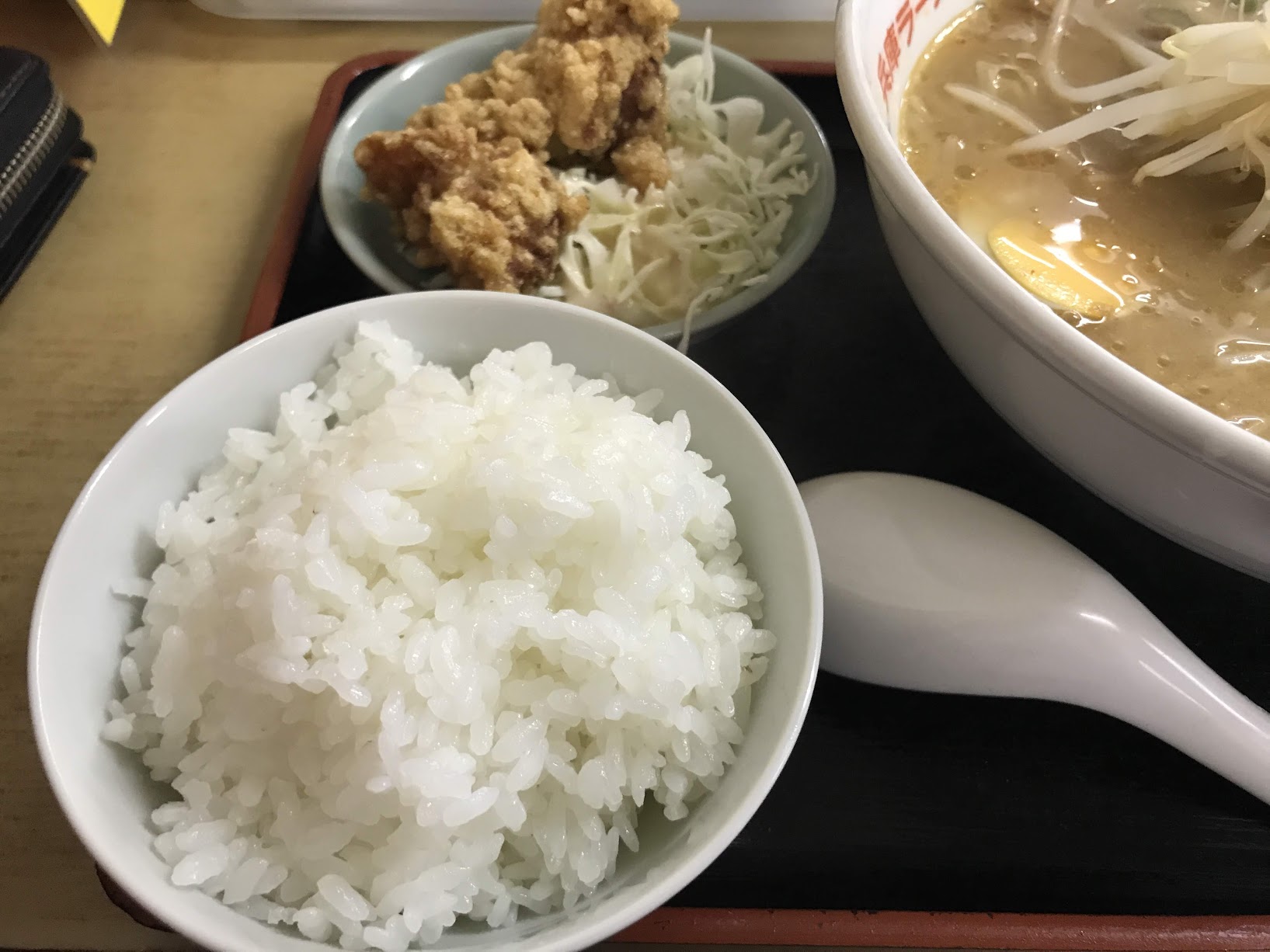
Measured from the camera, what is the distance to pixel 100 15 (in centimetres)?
118

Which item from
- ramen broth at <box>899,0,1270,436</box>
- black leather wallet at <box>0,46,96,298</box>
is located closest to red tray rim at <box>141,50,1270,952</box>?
ramen broth at <box>899,0,1270,436</box>

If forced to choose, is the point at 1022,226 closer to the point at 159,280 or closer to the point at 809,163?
the point at 809,163

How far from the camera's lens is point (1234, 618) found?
86 cm

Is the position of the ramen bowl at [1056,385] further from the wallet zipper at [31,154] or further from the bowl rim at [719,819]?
the wallet zipper at [31,154]

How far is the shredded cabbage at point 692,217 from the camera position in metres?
1.13

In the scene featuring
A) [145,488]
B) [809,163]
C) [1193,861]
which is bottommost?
[1193,861]

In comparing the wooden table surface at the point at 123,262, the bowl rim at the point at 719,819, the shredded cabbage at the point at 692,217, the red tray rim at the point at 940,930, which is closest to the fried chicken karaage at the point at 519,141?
the shredded cabbage at the point at 692,217

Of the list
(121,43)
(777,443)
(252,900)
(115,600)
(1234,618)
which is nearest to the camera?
(252,900)

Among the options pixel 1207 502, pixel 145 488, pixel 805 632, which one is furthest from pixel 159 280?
pixel 1207 502

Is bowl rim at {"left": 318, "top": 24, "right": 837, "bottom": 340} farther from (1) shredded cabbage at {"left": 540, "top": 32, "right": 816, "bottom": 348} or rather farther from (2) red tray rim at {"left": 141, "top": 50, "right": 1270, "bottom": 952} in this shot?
(2) red tray rim at {"left": 141, "top": 50, "right": 1270, "bottom": 952}

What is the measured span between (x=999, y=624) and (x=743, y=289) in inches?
20.3

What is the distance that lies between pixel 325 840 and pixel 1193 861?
724 mm

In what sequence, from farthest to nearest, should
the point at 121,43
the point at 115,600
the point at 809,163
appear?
the point at 121,43, the point at 809,163, the point at 115,600

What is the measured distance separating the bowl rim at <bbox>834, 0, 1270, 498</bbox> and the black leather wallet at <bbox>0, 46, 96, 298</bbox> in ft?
3.52
